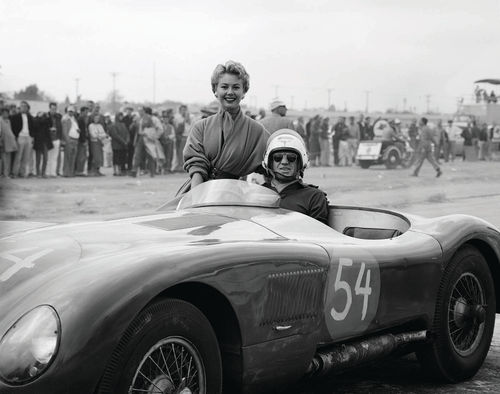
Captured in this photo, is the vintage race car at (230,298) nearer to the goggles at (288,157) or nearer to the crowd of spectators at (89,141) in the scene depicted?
the goggles at (288,157)

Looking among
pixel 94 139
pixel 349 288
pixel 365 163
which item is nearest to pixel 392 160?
pixel 365 163

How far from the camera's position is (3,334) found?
270 centimetres

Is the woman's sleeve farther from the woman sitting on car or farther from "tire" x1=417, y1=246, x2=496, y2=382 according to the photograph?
"tire" x1=417, y1=246, x2=496, y2=382

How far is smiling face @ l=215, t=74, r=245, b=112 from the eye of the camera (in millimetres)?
5363

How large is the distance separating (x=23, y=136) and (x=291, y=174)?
479 inches

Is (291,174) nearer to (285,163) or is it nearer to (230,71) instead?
(285,163)

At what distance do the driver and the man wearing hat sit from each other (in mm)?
6631

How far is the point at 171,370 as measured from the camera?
2902 millimetres

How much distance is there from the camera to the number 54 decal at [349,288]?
3658 millimetres

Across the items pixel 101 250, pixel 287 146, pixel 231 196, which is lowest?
pixel 101 250

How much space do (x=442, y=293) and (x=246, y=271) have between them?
65.0 inches

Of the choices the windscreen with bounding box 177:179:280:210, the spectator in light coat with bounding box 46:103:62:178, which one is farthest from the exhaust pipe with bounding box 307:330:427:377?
the spectator in light coat with bounding box 46:103:62:178

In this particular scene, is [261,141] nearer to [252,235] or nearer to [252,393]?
[252,235]

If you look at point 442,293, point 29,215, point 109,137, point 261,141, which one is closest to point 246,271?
point 442,293
